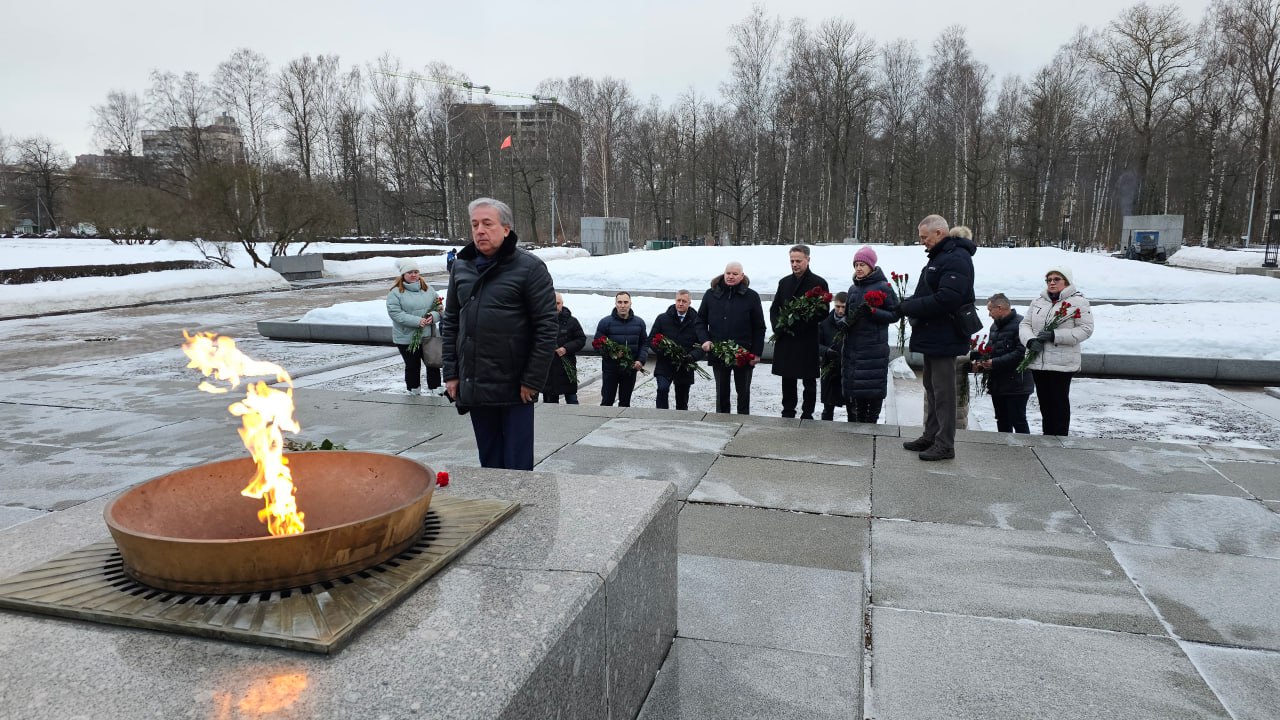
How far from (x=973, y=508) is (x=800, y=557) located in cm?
140

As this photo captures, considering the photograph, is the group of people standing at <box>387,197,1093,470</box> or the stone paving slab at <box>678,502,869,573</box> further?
the group of people standing at <box>387,197,1093,470</box>

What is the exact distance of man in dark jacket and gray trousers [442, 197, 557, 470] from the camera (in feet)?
12.6

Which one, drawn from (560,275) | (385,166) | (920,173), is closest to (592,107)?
(385,166)

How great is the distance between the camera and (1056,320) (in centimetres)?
600

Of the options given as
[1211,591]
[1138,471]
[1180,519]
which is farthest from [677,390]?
[1211,591]

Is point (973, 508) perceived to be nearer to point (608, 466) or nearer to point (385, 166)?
point (608, 466)

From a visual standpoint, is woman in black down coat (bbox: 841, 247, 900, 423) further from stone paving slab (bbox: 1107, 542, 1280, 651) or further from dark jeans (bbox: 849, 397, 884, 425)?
stone paving slab (bbox: 1107, 542, 1280, 651)

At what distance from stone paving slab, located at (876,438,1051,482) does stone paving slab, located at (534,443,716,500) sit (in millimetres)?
1315

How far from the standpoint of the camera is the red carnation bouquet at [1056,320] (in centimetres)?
597

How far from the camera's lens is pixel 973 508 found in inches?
176

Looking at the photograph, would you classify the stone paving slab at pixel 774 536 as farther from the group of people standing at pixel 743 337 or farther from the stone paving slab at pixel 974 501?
the group of people standing at pixel 743 337

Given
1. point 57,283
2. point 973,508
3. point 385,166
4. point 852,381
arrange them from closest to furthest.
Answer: point 973,508 → point 852,381 → point 57,283 → point 385,166

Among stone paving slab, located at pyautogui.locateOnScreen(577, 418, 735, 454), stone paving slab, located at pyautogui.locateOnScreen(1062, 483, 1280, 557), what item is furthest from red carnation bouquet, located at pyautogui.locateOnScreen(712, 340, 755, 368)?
stone paving slab, located at pyautogui.locateOnScreen(1062, 483, 1280, 557)

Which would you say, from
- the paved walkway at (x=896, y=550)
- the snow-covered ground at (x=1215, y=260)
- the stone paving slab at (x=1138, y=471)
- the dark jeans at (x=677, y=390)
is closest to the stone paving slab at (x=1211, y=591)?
the paved walkway at (x=896, y=550)
